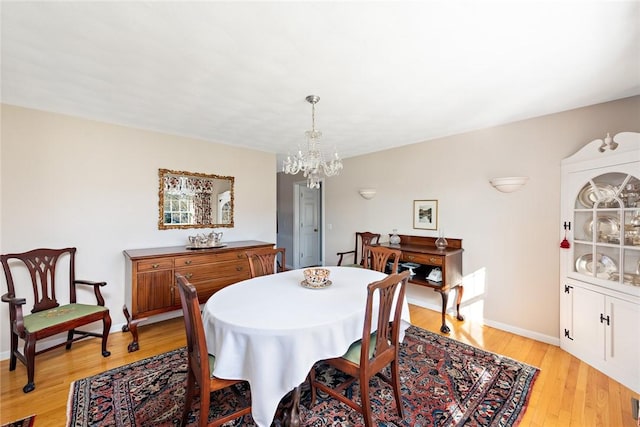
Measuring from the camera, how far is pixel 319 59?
1.79 m

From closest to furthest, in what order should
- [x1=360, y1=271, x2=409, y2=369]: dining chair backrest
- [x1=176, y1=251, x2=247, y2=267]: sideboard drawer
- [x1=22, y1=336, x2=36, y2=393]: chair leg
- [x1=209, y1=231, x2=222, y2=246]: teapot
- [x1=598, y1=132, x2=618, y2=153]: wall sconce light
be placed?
[x1=360, y1=271, x2=409, y2=369]: dining chair backrest
[x1=22, y1=336, x2=36, y2=393]: chair leg
[x1=598, y1=132, x2=618, y2=153]: wall sconce light
[x1=176, y1=251, x2=247, y2=267]: sideboard drawer
[x1=209, y1=231, x2=222, y2=246]: teapot

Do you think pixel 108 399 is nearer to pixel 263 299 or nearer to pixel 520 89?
pixel 263 299

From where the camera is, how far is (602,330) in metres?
2.25

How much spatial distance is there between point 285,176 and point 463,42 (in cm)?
504

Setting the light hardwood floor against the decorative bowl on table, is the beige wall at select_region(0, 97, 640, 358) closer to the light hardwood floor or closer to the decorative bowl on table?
the light hardwood floor

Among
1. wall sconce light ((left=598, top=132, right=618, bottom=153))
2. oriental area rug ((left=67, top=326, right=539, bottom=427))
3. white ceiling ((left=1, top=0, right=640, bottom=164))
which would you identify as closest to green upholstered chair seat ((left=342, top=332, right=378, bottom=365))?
oriental area rug ((left=67, top=326, right=539, bottom=427))

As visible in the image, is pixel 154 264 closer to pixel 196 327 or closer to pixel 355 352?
pixel 196 327

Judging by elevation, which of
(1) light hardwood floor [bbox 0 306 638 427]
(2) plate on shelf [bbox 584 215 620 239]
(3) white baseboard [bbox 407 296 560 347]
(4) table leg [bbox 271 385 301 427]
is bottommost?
(1) light hardwood floor [bbox 0 306 638 427]

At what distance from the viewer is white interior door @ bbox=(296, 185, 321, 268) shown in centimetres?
609

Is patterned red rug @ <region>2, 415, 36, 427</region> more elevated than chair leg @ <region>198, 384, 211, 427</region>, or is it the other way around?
chair leg @ <region>198, 384, 211, 427</region>

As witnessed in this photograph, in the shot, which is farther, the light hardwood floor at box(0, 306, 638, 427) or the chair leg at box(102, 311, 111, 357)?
the chair leg at box(102, 311, 111, 357)

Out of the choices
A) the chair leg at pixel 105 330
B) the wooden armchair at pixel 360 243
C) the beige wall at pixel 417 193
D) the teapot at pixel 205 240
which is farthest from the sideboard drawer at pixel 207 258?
the wooden armchair at pixel 360 243

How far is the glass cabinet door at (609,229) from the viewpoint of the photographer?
6.98 ft

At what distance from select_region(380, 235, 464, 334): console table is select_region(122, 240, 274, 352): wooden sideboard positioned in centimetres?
228
